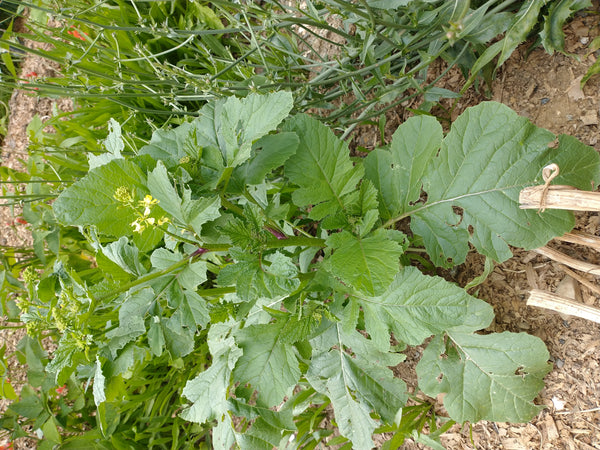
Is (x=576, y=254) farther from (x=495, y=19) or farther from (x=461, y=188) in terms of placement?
(x=495, y=19)

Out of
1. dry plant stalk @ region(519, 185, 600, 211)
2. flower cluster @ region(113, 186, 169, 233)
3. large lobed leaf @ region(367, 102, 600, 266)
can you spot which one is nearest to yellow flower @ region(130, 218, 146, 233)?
flower cluster @ region(113, 186, 169, 233)

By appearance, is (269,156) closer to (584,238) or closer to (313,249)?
(313,249)

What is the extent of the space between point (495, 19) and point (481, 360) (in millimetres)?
811

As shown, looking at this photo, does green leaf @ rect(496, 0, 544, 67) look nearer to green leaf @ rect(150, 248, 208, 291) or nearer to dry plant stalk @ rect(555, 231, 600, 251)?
dry plant stalk @ rect(555, 231, 600, 251)

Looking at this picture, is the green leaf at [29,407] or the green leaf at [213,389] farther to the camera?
the green leaf at [29,407]

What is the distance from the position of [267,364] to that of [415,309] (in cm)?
36

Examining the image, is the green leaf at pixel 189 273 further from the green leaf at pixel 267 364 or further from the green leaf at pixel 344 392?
the green leaf at pixel 344 392

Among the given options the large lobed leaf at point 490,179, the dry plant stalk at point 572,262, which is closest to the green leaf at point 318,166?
the large lobed leaf at point 490,179

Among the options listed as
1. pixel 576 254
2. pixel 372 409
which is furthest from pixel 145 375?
pixel 576 254

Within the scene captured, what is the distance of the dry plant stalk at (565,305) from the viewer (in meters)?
0.94

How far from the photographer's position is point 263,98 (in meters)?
0.96

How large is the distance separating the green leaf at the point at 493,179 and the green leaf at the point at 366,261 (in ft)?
0.57

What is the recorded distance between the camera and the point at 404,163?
1.02 metres

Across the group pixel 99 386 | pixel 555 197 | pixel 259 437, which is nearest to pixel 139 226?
pixel 99 386
